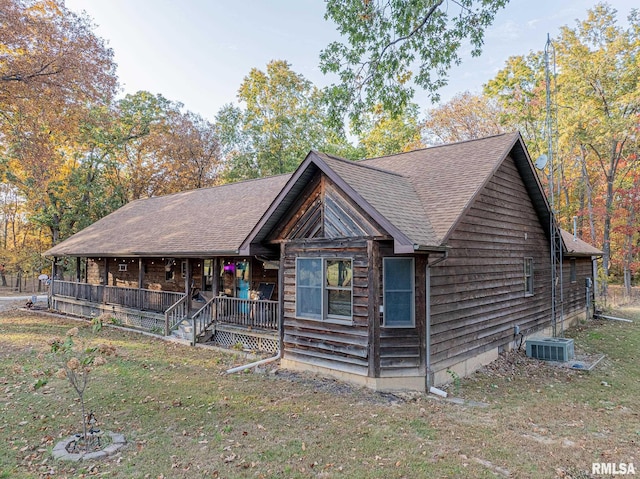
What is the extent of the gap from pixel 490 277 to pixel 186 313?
10431 mm

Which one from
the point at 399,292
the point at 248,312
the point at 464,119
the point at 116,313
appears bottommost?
the point at 116,313

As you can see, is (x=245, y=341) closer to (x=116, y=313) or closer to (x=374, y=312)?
(x=374, y=312)

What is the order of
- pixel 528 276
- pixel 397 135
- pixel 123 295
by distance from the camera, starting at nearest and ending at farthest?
pixel 528 276 < pixel 123 295 < pixel 397 135

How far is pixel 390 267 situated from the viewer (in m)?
8.48

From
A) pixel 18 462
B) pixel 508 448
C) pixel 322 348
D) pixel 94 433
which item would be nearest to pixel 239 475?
pixel 94 433

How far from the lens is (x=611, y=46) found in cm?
2503

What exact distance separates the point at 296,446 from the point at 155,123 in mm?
33791

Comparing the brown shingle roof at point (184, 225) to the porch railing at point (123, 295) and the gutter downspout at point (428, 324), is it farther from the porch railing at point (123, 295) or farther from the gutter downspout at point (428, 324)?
the gutter downspout at point (428, 324)

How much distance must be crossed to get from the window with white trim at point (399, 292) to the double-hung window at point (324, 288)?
31.9 inches

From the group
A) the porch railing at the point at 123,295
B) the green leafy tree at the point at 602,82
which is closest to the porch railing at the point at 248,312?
the porch railing at the point at 123,295

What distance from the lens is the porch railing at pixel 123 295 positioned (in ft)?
49.7

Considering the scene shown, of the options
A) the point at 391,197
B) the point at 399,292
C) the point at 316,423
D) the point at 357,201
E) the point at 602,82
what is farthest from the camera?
the point at 602,82

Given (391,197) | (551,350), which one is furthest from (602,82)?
(391,197)

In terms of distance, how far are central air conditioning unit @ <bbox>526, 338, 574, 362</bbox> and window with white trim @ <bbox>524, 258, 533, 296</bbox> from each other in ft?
6.65
